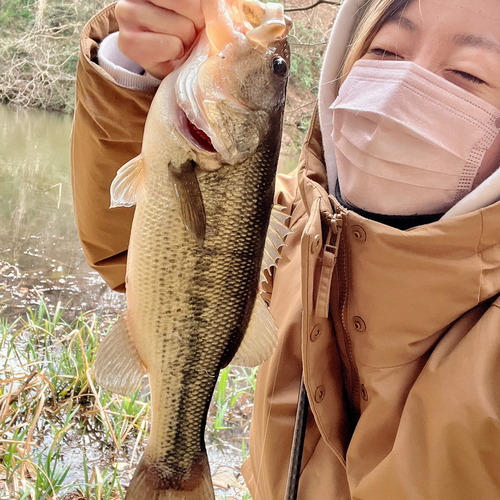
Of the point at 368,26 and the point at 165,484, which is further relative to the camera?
the point at 368,26

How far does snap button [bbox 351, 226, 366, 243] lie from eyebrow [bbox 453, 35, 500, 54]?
1.95 feet

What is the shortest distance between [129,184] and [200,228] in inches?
8.1

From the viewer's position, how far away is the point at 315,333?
126 centimetres

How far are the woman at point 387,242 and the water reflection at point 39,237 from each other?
128 inches

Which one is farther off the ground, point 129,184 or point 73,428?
point 129,184

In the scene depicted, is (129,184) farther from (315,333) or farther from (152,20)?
(315,333)

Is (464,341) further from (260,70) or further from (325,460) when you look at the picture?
(260,70)

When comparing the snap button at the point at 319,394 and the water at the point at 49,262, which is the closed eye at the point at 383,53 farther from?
the water at the point at 49,262

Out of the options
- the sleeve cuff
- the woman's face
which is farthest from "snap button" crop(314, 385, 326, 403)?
the sleeve cuff

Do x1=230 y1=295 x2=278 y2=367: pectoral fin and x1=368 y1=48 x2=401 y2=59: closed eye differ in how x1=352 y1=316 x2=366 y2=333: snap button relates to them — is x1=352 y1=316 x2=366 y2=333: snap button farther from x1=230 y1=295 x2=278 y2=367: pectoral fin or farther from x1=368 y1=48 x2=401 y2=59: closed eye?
x1=368 y1=48 x2=401 y2=59: closed eye

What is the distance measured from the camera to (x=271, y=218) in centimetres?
125

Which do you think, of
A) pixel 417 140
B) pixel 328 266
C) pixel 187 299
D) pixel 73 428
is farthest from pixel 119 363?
pixel 73 428

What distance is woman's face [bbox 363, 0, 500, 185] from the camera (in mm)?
1222

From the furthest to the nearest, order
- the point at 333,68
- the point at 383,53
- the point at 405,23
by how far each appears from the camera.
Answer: the point at 333,68 < the point at 383,53 < the point at 405,23
